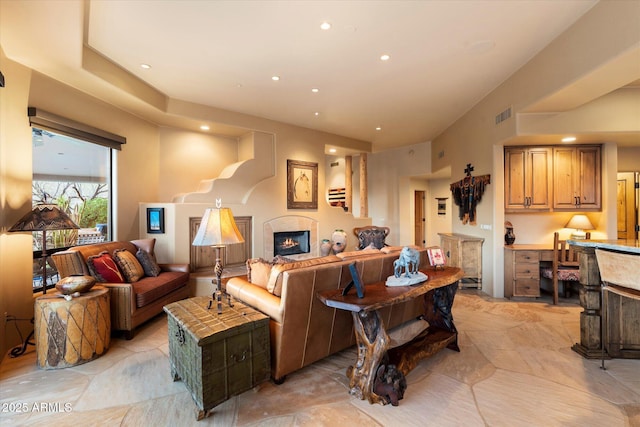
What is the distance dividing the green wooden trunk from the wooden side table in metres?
0.98

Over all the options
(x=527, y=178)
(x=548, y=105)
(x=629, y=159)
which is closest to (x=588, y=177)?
(x=527, y=178)

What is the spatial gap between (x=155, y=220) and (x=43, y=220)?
187cm

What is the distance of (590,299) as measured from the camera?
8.76 ft

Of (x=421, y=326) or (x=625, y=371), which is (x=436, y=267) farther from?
(x=625, y=371)

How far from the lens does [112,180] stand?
169 inches

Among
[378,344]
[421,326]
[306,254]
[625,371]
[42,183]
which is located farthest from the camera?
[306,254]

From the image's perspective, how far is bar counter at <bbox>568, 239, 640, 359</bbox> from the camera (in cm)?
260

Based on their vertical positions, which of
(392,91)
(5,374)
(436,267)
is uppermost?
(392,91)

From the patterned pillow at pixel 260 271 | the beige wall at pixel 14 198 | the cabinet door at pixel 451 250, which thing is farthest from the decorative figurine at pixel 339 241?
the beige wall at pixel 14 198

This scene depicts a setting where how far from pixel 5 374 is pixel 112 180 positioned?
108 inches

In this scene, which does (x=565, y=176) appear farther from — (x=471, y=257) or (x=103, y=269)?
(x=103, y=269)

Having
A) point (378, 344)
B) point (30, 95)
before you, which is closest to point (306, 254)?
point (378, 344)

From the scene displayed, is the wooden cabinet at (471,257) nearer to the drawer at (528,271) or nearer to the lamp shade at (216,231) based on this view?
the drawer at (528,271)

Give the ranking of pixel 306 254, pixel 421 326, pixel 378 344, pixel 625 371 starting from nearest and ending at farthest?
pixel 378 344 < pixel 625 371 < pixel 421 326 < pixel 306 254
